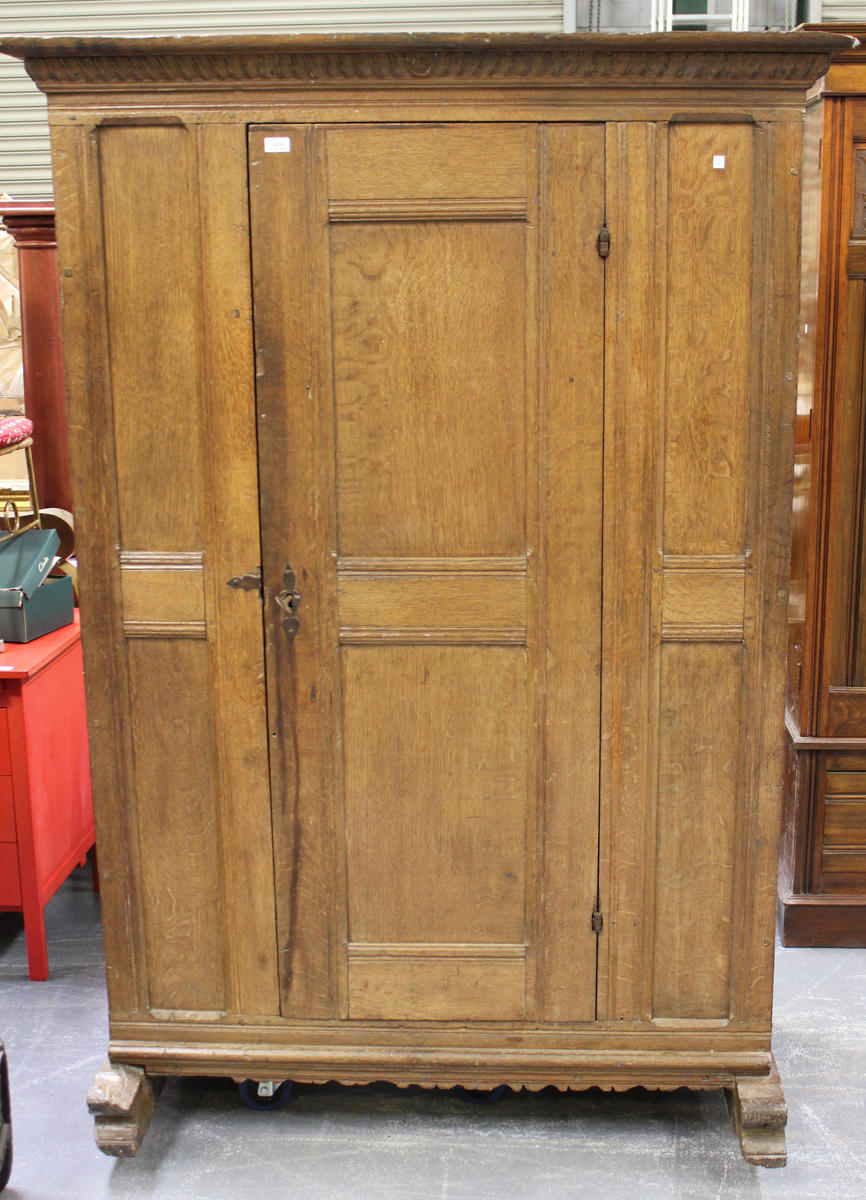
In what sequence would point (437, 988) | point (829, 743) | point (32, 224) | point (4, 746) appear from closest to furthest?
1. point (437, 988)
2. point (4, 746)
3. point (829, 743)
4. point (32, 224)

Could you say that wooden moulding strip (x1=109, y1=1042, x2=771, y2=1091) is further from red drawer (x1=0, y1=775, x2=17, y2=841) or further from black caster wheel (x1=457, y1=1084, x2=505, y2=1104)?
red drawer (x1=0, y1=775, x2=17, y2=841)

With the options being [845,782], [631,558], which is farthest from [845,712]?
[631,558]

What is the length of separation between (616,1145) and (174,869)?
1101mm

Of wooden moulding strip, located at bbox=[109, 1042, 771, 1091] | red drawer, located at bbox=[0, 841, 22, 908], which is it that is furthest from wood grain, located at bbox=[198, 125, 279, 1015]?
red drawer, located at bbox=[0, 841, 22, 908]

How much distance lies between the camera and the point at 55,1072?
101 inches

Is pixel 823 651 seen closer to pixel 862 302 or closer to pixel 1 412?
pixel 862 302

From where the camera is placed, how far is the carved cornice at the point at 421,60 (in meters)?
1.93

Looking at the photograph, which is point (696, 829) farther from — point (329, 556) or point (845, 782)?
point (845, 782)

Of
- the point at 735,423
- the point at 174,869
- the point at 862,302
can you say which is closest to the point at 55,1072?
the point at 174,869

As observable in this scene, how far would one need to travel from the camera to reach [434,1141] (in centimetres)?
233

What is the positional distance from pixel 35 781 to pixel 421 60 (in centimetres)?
204

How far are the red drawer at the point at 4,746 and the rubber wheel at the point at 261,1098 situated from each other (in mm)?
1050

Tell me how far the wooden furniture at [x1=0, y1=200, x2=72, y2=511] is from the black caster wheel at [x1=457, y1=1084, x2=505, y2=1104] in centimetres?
224

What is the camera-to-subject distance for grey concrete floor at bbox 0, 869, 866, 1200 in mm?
2193
